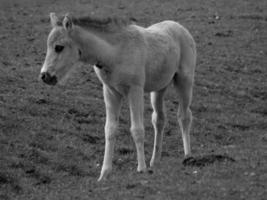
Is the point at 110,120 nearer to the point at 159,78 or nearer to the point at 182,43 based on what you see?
the point at 159,78

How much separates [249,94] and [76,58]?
31.2 ft

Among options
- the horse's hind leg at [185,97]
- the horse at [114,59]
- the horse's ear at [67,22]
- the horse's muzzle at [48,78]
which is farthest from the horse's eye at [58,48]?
the horse's hind leg at [185,97]

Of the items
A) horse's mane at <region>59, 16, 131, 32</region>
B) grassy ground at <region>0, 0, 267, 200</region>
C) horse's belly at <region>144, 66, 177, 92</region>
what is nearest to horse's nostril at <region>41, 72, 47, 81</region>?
horse's mane at <region>59, 16, 131, 32</region>

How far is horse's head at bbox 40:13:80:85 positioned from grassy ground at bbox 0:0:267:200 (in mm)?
1437

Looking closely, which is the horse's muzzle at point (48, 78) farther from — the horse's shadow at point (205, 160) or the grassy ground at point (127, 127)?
the horse's shadow at point (205, 160)

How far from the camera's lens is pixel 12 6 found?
100 feet

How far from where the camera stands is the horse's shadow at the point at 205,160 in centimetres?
1021

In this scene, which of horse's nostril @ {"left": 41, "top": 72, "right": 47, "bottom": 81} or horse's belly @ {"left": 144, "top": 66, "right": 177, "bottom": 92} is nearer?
horse's nostril @ {"left": 41, "top": 72, "right": 47, "bottom": 81}

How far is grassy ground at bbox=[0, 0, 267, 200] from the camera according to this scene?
29.8 feet

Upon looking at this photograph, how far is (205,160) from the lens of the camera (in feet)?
33.7

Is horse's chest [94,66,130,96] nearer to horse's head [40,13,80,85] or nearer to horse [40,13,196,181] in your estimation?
horse [40,13,196,181]

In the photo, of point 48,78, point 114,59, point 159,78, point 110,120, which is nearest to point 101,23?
point 114,59

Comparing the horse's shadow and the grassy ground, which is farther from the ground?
the horse's shadow

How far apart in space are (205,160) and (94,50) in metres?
2.42
